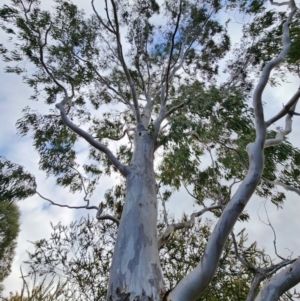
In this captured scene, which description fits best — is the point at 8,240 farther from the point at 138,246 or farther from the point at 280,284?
the point at 280,284

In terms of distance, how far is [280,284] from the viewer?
44.4 inches

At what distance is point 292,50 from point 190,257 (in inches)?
108

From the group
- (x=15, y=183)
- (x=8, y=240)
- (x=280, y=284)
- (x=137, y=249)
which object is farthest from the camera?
(x=8, y=240)

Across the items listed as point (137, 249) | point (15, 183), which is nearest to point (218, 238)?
point (137, 249)

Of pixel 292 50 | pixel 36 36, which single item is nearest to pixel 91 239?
pixel 36 36

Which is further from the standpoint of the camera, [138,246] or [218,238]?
[138,246]

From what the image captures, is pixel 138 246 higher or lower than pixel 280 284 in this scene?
higher


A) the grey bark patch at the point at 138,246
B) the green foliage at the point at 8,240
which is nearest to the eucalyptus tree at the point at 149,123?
the grey bark patch at the point at 138,246

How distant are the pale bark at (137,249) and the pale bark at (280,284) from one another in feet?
1.58

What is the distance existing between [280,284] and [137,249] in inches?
29.3

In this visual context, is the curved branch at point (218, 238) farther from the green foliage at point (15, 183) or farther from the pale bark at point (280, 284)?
the green foliage at point (15, 183)

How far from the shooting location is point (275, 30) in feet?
13.5

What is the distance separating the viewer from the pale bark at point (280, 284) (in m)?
1.11

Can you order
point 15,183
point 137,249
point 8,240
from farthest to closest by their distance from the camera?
point 8,240 < point 15,183 < point 137,249
